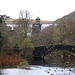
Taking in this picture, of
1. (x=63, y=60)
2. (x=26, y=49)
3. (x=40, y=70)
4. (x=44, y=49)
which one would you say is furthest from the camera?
(x=44, y=49)

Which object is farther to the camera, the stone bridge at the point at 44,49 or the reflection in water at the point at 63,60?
the stone bridge at the point at 44,49

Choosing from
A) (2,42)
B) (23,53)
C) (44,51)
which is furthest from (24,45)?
(44,51)

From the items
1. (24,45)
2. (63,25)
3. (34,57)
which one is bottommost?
(34,57)

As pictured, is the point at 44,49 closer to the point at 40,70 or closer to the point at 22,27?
the point at 22,27

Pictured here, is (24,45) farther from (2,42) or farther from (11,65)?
(11,65)

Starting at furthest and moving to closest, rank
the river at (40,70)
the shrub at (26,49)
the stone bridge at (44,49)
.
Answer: the stone bridge at (44,49) < the shrub at (26,49) < the river at (40,70)

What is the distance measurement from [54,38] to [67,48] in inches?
329

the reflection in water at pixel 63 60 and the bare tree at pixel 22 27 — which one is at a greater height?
the bare tree at pixel 22 27

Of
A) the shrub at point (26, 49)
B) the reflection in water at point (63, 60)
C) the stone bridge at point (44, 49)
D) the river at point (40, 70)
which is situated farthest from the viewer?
the stone bridge at point (44, 49)

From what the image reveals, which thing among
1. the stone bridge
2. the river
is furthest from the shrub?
the river

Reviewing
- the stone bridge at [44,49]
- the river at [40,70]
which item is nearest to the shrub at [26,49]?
the stone bridge at [44,49]

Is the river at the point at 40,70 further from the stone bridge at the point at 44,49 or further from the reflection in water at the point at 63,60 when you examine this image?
the stone bridge at the point at 44,49

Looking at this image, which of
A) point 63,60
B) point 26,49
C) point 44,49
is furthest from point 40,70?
point 44,49

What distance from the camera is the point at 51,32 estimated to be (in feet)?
201
